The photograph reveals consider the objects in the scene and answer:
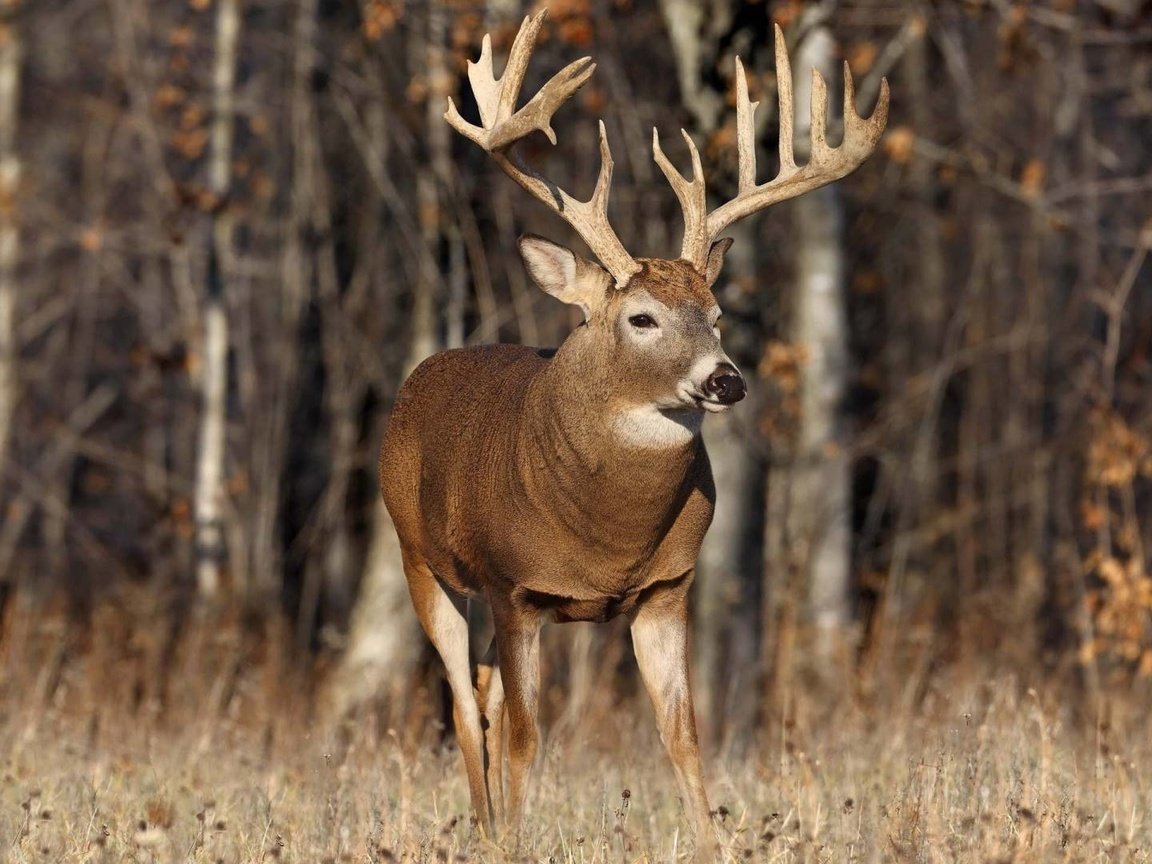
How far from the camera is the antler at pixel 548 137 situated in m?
6.02

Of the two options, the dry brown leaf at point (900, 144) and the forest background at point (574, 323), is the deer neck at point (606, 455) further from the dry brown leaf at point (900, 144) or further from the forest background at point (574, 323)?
the dry brown leaf at point (900, 144)

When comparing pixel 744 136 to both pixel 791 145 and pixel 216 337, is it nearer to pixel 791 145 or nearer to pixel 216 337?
pixel 791 145

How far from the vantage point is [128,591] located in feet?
43.8

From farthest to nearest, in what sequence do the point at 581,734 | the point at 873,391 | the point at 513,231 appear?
the point at 873,391
the point at 513,231
the point at 581,734

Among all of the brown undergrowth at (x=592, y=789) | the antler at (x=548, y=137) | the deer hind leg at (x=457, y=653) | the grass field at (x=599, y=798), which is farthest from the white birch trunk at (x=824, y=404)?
the antler at (x=548, y=137)

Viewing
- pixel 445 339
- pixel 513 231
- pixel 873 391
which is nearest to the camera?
pixel 445 339

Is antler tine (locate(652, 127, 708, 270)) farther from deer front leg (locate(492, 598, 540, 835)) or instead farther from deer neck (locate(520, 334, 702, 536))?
deer front leg (locate(492, 598, 540, 835))

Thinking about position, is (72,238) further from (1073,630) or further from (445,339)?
(1073,630)

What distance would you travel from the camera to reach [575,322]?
1295 centimetres

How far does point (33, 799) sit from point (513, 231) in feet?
24.6

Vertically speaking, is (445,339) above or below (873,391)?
above

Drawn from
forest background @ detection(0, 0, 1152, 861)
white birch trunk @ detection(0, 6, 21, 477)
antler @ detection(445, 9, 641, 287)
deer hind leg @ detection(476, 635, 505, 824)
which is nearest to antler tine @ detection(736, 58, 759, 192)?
antler @ detection(445, 9, 641, 287)

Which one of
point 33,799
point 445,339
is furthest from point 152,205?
point 33,799

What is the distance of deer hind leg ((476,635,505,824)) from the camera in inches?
258
